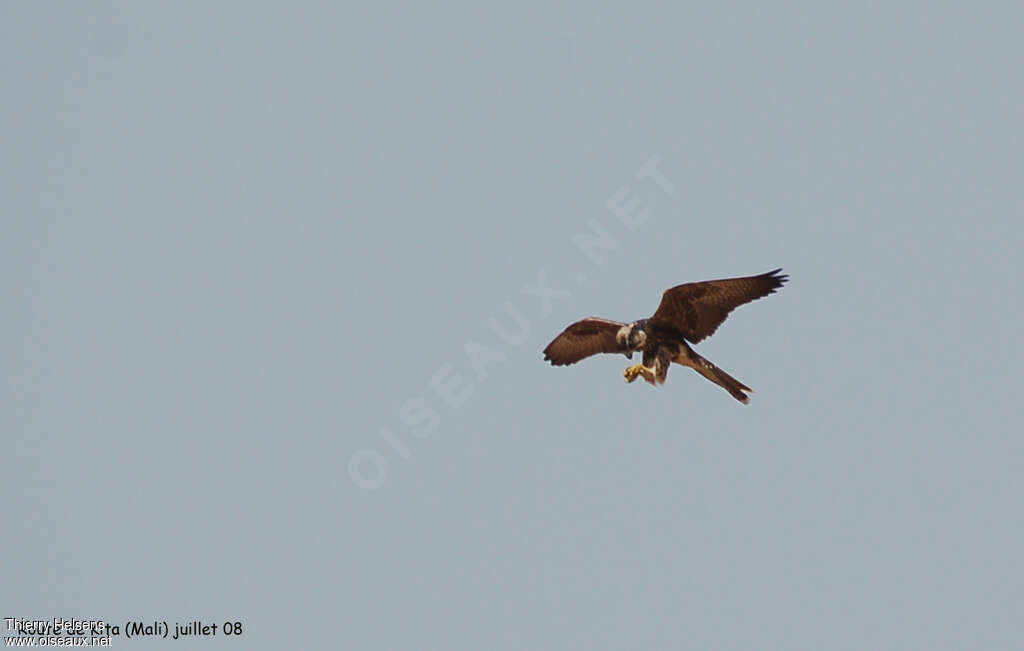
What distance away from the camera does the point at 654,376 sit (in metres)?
18.0

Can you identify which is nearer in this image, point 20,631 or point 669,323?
point 669,323

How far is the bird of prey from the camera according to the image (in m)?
17.5

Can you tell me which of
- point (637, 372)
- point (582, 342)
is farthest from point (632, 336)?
point (582, 342)

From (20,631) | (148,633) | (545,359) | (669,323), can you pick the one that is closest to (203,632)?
(148,633)

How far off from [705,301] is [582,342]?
89.7 inches

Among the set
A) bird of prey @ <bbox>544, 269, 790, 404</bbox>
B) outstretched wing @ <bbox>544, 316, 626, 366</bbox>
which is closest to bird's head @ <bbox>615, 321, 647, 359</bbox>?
bird of prey @ <bbox>544, 269, 790, 404</bbox>

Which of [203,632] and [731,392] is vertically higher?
[731,392]

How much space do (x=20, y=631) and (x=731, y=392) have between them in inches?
382

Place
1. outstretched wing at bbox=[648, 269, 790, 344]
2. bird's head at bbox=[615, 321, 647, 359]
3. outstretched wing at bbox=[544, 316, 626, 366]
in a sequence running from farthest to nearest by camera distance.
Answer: outstretched wing at bbox=[544, 316, 626, 366], bird's head at bbox=[615, 321, 647, 359], outstretched wing at bbox=[648, 269, 790, 344]

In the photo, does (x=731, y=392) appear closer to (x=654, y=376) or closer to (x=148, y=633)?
(x=654, y=376)

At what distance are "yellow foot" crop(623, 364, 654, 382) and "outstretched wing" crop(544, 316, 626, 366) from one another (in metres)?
0.99

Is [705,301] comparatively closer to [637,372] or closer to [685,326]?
[685,326]

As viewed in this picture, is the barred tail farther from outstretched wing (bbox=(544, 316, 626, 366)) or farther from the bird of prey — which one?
outstretched wing (bbox=(544, 316, 626, 366))

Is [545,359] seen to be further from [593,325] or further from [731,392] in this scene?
[731,392]
